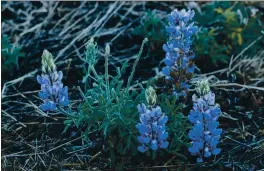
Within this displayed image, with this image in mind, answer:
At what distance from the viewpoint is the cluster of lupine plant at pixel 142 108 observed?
1873 mm

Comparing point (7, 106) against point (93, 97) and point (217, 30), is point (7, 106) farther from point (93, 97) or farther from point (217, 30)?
point (217, 30)

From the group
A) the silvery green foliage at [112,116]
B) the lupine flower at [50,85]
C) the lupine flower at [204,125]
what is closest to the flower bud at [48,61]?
the lupine flower at [50,85]

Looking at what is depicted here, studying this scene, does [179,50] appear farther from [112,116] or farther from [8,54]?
[8,54]

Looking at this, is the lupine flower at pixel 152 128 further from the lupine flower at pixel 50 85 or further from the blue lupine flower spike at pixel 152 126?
the lupine flower at pixel 50 85

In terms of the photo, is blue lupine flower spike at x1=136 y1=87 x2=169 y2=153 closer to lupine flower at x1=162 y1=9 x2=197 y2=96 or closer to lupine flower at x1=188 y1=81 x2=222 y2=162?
lupine flower at x1=188 y1=81 x2=222 y2=162

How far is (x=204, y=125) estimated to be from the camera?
189 centimetres

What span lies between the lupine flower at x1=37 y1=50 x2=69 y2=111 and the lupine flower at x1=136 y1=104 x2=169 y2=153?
0.25 metres

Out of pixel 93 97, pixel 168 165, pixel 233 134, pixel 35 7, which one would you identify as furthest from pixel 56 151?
pixel 35 7

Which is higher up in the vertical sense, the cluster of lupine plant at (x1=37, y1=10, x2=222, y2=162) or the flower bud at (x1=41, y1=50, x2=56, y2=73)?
the flower bud at (x1=41, y1=50, x2=56, y2=73)

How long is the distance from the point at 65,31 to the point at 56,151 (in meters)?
0.65

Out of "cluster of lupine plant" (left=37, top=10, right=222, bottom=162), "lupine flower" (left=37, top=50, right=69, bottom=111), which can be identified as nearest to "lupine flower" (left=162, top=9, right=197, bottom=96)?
"cluster of lupine plant" (left=37, top=10, right=222, bottom=162)

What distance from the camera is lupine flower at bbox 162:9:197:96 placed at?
1.99 meters

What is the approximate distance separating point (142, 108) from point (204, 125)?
0.64 feet

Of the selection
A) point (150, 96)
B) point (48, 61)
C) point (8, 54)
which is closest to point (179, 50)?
point (150, 96)
